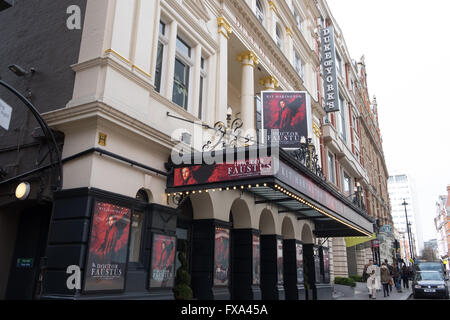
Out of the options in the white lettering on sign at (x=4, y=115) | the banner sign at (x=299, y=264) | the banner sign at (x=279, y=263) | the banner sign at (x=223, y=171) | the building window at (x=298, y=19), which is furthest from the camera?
the building window at (x=298, y=19)

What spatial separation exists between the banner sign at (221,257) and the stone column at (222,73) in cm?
394

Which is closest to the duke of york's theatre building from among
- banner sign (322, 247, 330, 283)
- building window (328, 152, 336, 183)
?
banner sign (322, 247, 330, 283)

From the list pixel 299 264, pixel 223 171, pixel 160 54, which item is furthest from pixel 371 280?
pixel 160 54

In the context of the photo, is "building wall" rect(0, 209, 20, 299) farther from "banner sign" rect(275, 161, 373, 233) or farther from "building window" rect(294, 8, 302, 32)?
"building window" rect(294, 8, 302, 32)

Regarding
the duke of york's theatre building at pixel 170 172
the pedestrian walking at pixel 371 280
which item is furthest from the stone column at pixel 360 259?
the duke of york's theatre building at pixel 170 172

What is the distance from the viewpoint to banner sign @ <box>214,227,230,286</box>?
1137 centimetres

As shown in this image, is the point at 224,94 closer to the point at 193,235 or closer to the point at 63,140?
the point at 193,235

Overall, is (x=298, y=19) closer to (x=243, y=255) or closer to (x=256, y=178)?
(x=243, y=255)

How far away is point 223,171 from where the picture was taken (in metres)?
8.66

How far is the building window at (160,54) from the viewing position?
10.7 meters

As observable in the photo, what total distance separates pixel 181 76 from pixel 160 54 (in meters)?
1.17

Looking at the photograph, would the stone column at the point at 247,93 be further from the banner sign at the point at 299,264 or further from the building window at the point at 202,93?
the banner sign at the point at 299,264
